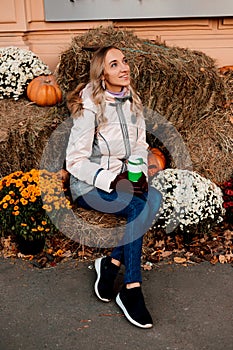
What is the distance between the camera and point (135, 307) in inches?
128

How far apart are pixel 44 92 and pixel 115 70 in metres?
1.45

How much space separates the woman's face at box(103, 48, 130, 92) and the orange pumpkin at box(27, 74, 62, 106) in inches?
52.1

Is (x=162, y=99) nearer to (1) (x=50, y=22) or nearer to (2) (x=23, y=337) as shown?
(1) (x=50, y=22)

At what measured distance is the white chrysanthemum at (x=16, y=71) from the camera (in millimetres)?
5105

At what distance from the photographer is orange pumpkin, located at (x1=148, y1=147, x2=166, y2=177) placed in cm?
461

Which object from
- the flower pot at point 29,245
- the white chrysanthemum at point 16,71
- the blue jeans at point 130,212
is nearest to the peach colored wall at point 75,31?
the white chrysanthemum at point 16,71

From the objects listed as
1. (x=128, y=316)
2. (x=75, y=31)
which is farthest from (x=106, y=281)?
(x=75, y=31)

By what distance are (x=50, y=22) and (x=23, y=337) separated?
13.1ft

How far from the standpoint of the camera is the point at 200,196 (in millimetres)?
4168

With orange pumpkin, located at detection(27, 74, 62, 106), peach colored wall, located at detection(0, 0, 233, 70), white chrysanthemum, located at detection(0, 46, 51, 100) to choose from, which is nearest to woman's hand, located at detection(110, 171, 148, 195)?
orange pumpkin, located at detection(27, 74, 62, 106)

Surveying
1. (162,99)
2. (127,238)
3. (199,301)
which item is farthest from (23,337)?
(162,99)

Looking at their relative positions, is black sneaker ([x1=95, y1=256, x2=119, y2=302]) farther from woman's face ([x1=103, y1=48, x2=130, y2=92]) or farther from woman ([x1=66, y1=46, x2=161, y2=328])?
woman's face ([x1=103, y1=48, x2=130, y2=92])

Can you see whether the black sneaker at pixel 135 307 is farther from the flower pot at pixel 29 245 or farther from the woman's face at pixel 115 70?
the woman's face at pixel 115 70

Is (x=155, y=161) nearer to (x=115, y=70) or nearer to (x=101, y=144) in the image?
(x=101, y=144)
